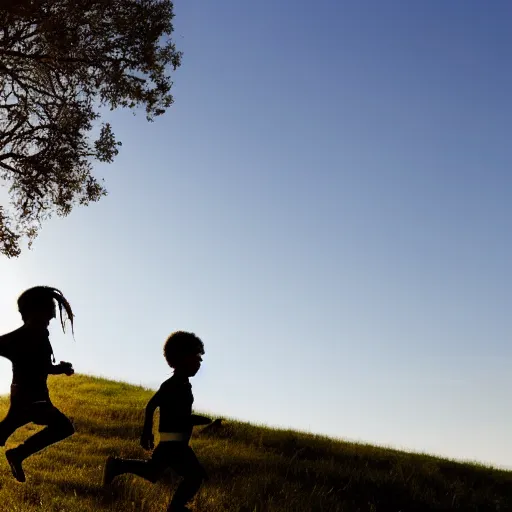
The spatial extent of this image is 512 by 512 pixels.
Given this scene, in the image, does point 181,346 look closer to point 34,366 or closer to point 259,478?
point 34,366

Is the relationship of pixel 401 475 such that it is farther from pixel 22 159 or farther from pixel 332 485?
pixel 22 159

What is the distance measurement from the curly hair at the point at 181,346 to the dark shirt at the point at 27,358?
5.49 feet

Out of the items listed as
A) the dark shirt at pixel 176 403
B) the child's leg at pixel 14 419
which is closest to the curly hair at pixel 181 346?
the dark shirt at pixel 176 403

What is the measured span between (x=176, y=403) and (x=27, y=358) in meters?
2.00

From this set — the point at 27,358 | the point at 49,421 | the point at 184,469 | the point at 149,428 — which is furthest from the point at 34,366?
the point at 184,469

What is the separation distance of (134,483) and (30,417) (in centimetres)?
282

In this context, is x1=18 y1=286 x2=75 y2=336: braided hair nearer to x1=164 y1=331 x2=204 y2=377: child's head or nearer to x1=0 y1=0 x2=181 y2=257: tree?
x1=164 y1=331 x2=204 y2=377: child's head

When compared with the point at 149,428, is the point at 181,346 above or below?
above

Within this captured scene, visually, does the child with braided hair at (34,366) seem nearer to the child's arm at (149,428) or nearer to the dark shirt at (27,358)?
the dark shirt at (27,358)

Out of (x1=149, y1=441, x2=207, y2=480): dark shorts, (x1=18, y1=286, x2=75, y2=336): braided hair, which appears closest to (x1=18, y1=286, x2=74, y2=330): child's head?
(x1=18, y1=286, x2=75, y2=336): braided hair

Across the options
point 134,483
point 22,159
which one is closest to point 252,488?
point 134,483

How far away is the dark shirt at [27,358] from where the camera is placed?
805 centimetres

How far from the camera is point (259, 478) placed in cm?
1143

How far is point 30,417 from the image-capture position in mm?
8188
